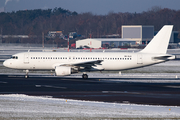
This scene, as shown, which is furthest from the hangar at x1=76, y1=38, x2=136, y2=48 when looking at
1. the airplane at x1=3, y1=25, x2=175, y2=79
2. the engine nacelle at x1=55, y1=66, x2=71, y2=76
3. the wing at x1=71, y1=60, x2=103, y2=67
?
the engine nacelle at x1=55, y1=66, x2=71, y2=76

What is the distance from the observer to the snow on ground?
18547 mm

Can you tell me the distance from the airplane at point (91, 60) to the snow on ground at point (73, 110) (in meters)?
15.4

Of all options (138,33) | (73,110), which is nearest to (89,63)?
(73,110)

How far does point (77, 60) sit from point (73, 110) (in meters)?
19.1

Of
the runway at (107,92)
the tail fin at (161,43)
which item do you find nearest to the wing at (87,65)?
the runway at (107,92)

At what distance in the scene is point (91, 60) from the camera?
38875 mm

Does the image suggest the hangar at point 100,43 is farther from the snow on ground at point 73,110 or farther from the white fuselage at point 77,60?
the snow on ground at point 73,110

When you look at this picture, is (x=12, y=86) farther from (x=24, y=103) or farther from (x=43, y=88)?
(x=24, y=103)

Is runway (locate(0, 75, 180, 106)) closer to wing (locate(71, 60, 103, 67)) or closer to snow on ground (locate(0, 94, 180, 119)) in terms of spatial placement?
snow on ground (locate(0, 94, 180, 119))

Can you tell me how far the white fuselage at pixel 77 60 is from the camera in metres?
38.7

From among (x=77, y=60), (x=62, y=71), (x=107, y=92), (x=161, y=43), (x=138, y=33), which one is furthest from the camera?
(x=138, y=33)

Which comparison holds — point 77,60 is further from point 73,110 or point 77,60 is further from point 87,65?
point 73,110

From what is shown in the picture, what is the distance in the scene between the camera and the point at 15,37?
638ft

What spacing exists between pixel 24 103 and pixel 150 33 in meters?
140
